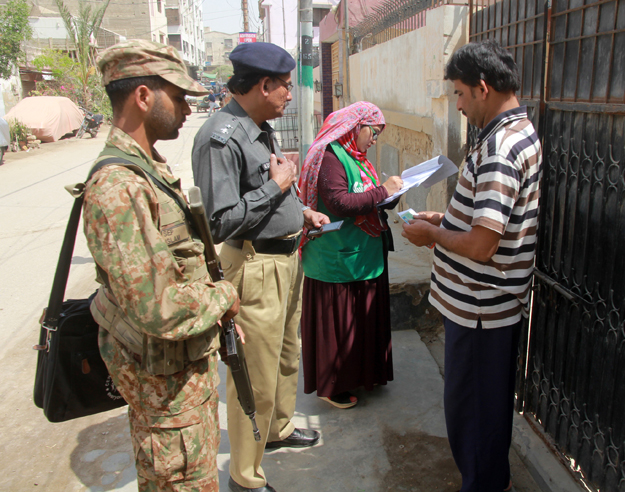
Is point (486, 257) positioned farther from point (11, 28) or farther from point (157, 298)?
point (11, 28)

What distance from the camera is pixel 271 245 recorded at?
2.22 m

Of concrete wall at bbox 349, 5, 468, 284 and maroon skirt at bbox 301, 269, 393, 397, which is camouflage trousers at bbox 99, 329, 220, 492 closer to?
maroon skirt at bbox 301, 269, 393, 397

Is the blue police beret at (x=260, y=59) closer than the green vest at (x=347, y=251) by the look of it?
Yes

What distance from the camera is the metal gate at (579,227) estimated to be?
70.2 inches

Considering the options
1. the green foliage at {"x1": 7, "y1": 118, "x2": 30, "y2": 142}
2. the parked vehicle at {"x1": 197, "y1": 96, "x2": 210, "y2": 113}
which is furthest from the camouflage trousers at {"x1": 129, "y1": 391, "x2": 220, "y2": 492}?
the parked vehicle at {"x1": 197, "y1": 96, "x2": 210, "y2": 113}

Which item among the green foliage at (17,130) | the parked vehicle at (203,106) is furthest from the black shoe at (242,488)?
the parked vehicle at (203,106)

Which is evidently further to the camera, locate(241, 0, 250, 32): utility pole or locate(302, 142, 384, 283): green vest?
locate(241, 0, 250, 32): utility pole

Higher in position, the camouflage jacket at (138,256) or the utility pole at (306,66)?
the utility pole at (306,66)

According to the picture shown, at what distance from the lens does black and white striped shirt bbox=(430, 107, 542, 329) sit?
67.2 inches

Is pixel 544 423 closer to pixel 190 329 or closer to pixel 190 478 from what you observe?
pixel 190 478

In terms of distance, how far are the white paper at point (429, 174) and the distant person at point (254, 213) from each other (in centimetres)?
62

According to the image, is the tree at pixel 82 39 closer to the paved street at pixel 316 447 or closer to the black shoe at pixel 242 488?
the paved street at pixel 316 447

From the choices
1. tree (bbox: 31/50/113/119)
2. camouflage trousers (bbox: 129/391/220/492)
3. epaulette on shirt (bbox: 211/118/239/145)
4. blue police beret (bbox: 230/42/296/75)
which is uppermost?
tree (bbox: 31/50/113/119)

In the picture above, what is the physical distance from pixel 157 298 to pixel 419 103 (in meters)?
4.15
